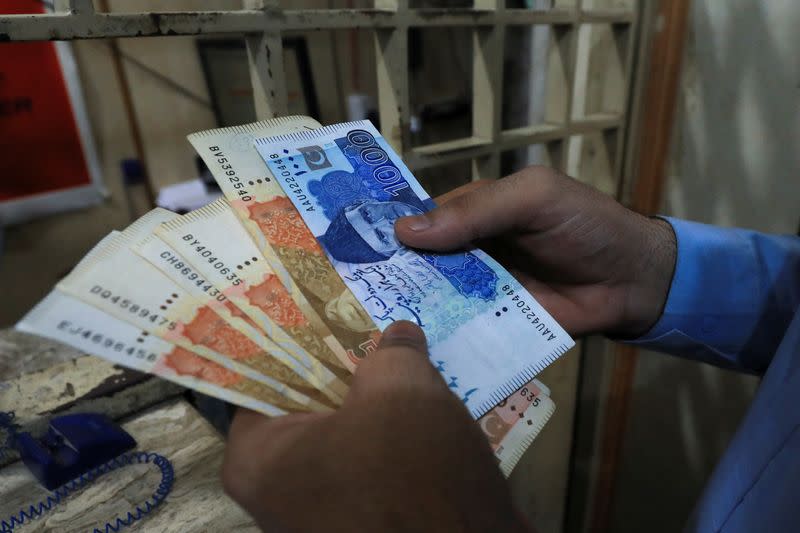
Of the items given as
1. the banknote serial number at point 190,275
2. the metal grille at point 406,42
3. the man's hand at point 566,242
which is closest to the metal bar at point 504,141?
the metal grille at point 406,42

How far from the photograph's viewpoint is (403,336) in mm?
432

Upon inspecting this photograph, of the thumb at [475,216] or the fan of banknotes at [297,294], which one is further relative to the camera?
the thumb at [475,216]

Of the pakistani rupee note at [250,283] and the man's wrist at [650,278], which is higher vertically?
the pakistani rupee note at [250,283]

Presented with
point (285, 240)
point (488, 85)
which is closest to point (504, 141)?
point (488, 85)

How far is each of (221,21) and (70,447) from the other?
498mm

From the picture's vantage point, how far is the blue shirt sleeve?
717 mm

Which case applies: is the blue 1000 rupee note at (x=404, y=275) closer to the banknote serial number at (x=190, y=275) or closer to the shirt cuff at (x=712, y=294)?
the banknote serial number at (x=190, y=275)

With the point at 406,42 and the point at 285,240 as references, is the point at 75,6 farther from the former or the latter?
the point at 406,42

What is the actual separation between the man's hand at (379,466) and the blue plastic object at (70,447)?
0.93ft

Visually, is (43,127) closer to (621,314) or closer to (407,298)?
(407,298)

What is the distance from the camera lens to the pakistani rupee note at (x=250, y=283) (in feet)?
1.46

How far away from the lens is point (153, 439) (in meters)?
0.62

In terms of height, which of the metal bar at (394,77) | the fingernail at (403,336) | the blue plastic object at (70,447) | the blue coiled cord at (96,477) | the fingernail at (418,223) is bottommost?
the blue coiled cord at (96,477)

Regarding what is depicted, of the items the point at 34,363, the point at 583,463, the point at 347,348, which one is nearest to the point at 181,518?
the point at 347,348
